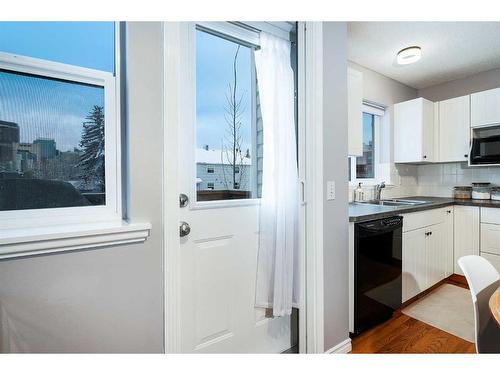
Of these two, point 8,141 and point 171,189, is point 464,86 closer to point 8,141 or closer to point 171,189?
point 171,189

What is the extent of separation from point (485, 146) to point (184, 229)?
132 inches

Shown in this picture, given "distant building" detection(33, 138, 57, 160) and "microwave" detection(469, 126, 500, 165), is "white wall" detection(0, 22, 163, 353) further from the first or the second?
"microwave" detection(469, 126, 500, 165)

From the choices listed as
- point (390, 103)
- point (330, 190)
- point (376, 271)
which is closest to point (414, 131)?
point (390, 103)

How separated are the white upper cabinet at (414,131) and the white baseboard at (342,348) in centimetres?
232

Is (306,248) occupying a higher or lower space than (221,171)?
lower

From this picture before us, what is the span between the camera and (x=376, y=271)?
1.97m

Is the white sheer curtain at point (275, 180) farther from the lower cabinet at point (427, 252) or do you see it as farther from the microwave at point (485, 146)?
the microwave at point (485, 146)

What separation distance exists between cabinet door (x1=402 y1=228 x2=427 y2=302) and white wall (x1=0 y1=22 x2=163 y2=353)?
2.08 m

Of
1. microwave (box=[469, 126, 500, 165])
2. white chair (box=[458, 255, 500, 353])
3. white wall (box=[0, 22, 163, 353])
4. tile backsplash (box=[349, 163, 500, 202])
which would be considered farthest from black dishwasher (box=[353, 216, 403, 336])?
microwave (box=[469, 126, 500, 165])

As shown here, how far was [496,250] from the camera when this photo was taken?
2725 mm

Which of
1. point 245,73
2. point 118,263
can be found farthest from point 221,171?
point 118,263

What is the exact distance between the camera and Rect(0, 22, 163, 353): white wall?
0.88m
